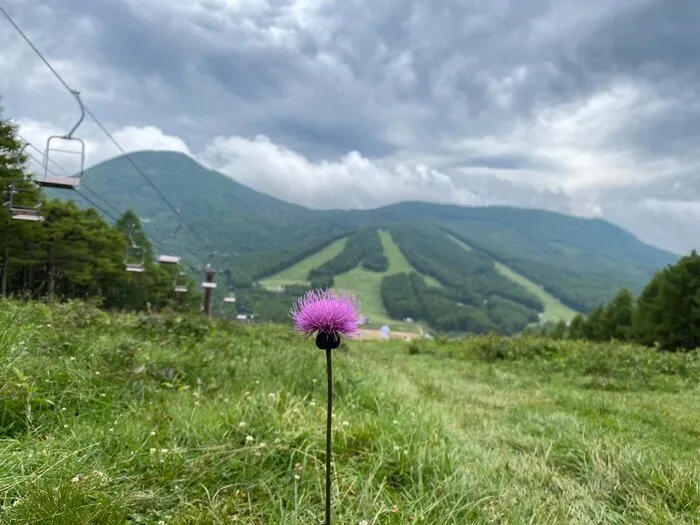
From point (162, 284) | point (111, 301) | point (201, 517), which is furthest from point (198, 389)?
point (162, 284)

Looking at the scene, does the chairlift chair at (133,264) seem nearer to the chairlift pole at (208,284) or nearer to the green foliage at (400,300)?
the chairlift pole at (208,284)

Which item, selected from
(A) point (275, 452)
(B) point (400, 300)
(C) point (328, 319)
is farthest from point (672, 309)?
(B) point (400, 300)

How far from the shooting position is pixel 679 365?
13398mm

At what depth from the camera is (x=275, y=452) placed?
12.0 ft

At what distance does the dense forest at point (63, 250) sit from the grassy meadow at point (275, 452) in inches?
835

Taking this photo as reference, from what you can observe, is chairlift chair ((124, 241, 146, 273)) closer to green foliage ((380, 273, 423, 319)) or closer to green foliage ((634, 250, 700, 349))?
green foliage ((634, 250, 700, 349))

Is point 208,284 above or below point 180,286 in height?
above

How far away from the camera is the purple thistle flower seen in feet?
7.23

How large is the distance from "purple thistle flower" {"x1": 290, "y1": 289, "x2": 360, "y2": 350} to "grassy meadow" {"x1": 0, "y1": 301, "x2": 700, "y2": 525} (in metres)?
1.33

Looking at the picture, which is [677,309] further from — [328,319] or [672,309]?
[328,319]

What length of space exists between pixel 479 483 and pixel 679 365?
498 inches

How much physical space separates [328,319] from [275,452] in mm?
1908

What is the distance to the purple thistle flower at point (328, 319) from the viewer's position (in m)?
2.20

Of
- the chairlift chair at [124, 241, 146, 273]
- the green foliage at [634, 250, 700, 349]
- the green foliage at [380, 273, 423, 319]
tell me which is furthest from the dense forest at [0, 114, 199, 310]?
the green foliage at [380, 273, 423, 319]
